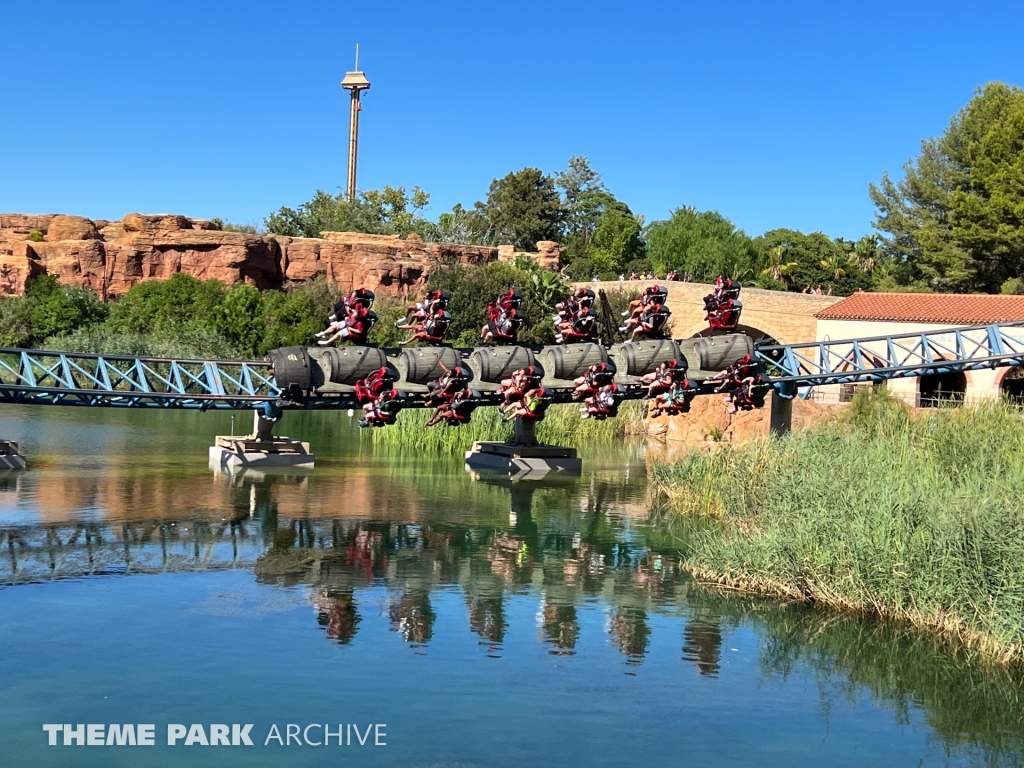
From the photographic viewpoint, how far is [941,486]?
16.1 meters

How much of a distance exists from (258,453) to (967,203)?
32314mm

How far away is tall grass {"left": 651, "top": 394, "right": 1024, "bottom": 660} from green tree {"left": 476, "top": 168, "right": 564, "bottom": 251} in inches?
2292

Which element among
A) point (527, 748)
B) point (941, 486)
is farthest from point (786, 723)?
point (941, 486)

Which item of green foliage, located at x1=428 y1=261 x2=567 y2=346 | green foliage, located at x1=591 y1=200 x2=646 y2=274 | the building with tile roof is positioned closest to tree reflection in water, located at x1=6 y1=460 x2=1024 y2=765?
the building with tile roof

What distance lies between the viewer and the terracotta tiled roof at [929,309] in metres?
38.6

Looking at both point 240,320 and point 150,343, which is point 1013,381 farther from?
point 150,343

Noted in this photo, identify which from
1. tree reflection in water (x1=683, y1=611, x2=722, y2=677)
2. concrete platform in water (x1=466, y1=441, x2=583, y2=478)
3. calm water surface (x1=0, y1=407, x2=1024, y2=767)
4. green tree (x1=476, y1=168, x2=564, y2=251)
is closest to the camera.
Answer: calm water surface (x1=0, y1=407, x2=1024, y2=767)

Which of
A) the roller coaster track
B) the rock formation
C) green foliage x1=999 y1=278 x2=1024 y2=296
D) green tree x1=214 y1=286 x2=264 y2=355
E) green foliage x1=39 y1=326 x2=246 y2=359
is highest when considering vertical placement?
green foliage x1=999 y1=278 x2=1024 y2=296

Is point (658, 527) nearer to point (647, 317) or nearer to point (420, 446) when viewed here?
point (647, 317)

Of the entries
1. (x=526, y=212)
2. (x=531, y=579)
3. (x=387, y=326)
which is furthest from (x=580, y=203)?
(x=531, y=579)

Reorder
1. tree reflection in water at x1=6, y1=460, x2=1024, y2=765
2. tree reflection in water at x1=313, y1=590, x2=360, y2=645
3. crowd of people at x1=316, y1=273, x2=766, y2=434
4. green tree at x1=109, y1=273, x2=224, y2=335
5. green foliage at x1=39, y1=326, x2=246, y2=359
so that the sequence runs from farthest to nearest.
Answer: green tree at x1=109, y1=273, x2=224, y2=335 → green foliage at x1=39, y1=326, x2=246, y2=359 → crowd of people at x1=316, y1=273, x2=766, y2=434 → tree reflection in water at x1=313, y1=590, x2=360, y2=645 → tree reflection in water at x1=6, y1=460, x2=1024, y2=765

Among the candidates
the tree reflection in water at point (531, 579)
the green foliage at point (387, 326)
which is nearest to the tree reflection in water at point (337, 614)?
the tree reflection in water at point (531, 579)

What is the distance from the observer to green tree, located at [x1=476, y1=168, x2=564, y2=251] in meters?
78.1

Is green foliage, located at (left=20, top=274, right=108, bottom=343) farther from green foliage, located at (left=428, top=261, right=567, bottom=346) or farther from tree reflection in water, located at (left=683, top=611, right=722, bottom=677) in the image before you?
tree reflection in water, located at (left=683, top=611, right=722, bottom=677)
